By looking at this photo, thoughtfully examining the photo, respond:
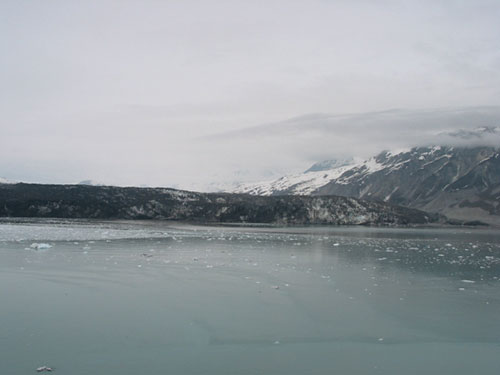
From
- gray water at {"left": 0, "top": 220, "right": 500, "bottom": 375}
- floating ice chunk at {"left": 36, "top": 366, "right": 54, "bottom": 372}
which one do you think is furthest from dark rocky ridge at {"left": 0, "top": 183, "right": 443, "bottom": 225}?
floating ice chunk at {"left": 36, "top": 366, "right": 54, "bottom": 372}

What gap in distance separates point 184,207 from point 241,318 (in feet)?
346

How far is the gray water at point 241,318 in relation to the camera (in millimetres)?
9719

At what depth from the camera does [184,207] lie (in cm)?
11738

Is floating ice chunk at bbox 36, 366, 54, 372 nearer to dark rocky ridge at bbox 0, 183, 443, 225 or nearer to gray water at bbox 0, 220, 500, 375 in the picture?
gray water at bbox 0, 220, 500, 375

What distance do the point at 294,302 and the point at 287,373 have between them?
6.16m

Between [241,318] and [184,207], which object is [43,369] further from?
[184,207]

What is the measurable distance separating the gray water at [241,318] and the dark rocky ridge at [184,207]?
8537 cm

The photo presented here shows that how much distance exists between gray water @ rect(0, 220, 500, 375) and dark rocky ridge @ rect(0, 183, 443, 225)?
85.4 meters

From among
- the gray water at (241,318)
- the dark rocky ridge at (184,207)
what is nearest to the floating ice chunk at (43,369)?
the gray water at (241,318)

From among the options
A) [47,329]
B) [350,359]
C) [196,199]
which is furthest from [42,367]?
[196,199]

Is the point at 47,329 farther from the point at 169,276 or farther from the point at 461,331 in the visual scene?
the point at 461,331

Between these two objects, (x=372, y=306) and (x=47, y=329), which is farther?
(x=372, y=306)

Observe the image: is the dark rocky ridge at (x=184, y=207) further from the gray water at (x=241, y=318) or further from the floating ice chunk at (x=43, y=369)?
the floating ice chunk at (x=43, y=369)

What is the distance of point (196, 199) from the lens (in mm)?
123875
